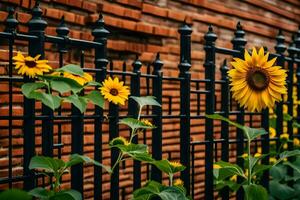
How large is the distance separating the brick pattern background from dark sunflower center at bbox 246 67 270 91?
0.80 metres

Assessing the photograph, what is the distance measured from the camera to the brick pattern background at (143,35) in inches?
151

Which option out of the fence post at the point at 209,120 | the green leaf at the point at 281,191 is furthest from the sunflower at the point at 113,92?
the green leaf at the point at 281,191

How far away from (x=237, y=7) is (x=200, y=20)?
31.0 inches

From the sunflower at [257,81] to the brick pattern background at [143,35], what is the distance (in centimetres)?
77

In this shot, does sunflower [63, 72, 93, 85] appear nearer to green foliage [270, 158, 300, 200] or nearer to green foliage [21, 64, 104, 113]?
green foliage [21, 64, 104, 113]

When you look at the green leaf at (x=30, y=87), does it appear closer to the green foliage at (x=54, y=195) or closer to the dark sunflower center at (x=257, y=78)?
the green foliage at (x=54, y=195)

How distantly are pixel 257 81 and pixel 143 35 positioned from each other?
2.09m

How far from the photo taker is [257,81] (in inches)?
118

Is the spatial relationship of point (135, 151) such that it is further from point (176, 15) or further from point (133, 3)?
point (176, 15)

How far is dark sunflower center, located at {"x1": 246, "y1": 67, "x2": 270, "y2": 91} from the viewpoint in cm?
299

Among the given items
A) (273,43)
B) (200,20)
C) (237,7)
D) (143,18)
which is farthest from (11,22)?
(273,43)

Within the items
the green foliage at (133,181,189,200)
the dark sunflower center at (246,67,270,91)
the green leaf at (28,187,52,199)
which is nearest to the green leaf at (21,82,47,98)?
the green leaf at (28,187,52,199)

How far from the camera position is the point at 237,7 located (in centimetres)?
621

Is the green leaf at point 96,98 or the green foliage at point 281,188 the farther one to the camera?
the green foliage at point 281,188
